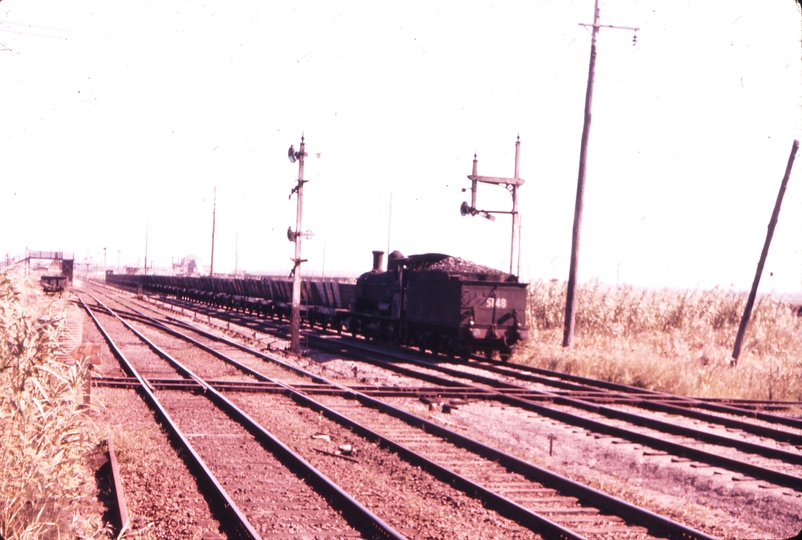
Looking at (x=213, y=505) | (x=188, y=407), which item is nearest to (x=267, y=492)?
(x=213, y=505)

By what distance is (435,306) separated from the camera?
20.4 metres

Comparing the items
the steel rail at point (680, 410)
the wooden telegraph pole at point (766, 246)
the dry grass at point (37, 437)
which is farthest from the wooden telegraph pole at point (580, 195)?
the dry grass at point (37, 437)

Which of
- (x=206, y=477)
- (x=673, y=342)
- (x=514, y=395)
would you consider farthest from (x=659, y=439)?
(x=673, y=342)

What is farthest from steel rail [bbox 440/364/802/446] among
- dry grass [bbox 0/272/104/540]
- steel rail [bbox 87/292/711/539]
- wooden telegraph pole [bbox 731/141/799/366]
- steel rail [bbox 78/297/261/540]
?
dry grass [bbox 0/272/104/540]

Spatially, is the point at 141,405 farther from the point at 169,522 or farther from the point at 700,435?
the point at 700,435

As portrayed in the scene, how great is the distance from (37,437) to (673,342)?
20297mm

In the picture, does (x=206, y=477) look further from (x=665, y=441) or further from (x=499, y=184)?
(x=499, y=184)

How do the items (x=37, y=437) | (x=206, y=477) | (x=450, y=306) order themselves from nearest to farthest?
(x=37, y=437) → (x=206, y=477) → (x=450, y=306)

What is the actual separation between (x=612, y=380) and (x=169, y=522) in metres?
13.3

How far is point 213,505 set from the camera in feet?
22.8

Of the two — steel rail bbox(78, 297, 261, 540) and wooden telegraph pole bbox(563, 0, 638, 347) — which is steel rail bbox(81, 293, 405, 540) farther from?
wooden telegraph pole bbox(563, 0, 638, 347)

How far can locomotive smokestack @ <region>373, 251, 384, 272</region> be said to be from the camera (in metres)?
27.0

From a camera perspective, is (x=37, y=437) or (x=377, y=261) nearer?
(x=37, y=437)

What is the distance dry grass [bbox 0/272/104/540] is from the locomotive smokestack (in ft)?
61.6
